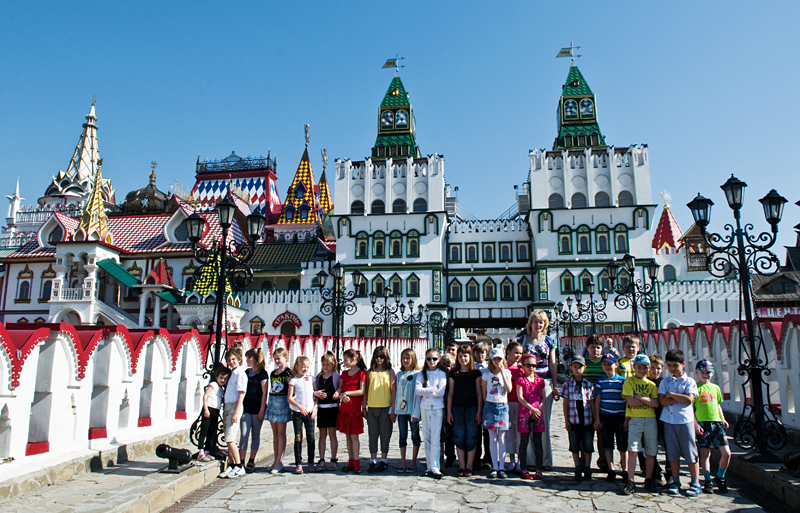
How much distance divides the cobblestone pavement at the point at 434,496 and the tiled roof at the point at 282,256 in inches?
1401

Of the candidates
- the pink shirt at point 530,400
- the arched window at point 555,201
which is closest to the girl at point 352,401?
the pink shirt at point 530,400

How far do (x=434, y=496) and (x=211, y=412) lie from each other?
2976mm

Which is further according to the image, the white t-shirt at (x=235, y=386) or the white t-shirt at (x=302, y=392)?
the white t-shirt at (x=302, y=392)

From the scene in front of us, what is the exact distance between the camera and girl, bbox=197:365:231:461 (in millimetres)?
7117

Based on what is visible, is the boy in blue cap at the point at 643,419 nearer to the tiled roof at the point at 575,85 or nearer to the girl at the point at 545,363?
the girl at the point at 545,363

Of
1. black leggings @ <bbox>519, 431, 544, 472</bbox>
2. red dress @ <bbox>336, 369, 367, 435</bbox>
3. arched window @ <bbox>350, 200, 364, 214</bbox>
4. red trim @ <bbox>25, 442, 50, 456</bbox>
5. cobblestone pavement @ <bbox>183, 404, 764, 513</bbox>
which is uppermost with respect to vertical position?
arched window @ <bbox>350, 200, 364, 214</bbox>

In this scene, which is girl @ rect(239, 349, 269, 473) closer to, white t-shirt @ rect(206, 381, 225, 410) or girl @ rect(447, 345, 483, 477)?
white t-shirt @ rect(206, 381, 225, 410)

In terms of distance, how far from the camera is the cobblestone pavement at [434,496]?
562 cm

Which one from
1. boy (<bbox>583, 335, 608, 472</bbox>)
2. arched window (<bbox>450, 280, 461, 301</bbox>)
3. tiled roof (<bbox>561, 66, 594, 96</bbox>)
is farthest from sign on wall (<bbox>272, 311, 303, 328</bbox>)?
boy (<bbox>583, 335, 608, 472</bbox>)

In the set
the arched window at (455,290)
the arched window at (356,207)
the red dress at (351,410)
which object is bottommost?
the red dress at (351,410)

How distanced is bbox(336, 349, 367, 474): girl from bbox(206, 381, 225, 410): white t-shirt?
150 cm

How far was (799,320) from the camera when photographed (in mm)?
7699

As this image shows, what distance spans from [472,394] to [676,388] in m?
2.24

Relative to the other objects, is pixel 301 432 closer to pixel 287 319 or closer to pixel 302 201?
pixel 287 319
